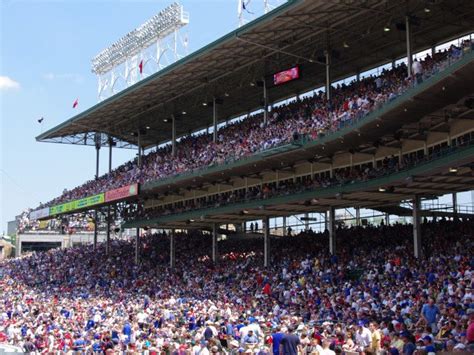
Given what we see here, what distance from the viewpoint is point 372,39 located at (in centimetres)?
3192

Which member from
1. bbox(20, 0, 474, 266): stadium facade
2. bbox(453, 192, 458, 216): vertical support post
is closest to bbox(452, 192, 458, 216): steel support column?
bbox(453, 192, 458, 216): vertical support post

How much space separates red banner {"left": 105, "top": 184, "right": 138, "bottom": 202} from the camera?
3962 centimetres

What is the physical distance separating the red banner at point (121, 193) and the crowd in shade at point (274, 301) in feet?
15.2

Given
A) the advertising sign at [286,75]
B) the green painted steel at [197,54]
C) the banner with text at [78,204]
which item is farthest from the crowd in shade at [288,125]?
the green painted steel at [197,54]

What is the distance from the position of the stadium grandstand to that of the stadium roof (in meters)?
0.15

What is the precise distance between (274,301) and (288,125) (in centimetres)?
996

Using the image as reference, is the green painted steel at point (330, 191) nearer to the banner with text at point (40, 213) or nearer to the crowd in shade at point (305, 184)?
the crowd in shade at point (305, 184)

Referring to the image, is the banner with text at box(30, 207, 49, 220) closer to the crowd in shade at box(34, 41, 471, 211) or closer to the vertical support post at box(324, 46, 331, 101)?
the crowd in shade at box(34, 41, 471, 211)

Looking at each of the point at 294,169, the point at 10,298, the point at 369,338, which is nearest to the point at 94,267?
the point at 10,298

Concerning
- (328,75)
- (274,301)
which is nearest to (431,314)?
(274,301)

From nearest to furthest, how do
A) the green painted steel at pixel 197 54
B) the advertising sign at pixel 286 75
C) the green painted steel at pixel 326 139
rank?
the green painted steel at pixel 326 139 → the green painted steel at pixel 197 54 → the advertising sign at pixel 286 75

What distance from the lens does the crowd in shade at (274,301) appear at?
14281 mm

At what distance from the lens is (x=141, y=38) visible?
4769 centimetres

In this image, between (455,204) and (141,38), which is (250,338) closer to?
(455,204)
